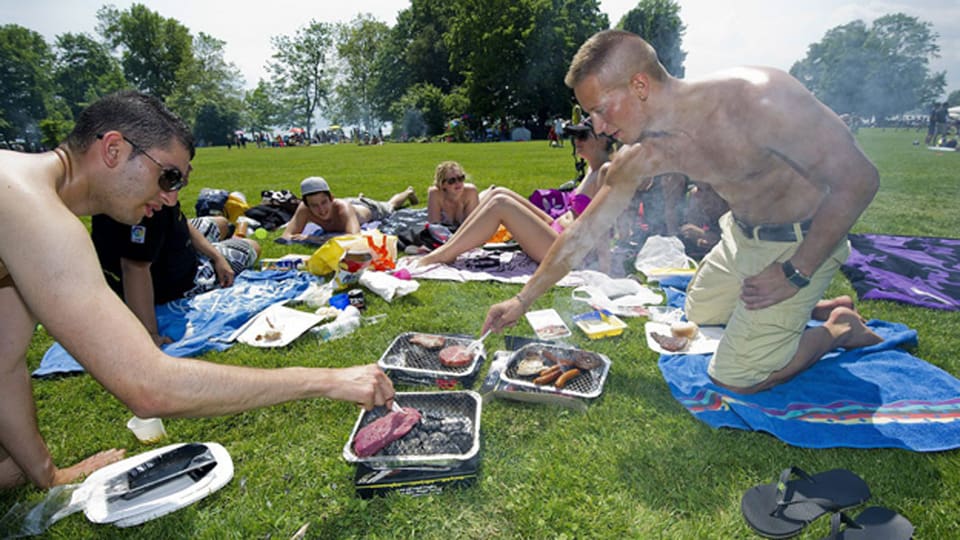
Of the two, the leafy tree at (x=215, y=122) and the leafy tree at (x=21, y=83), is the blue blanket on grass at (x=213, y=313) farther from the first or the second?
the leafy tree at (x=21, y=83)

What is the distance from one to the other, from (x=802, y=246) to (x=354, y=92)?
84043 mm

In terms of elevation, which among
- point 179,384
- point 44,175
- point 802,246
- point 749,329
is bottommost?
point 749,329

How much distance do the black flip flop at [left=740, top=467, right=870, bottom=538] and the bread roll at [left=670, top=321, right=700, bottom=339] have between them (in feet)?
5.56

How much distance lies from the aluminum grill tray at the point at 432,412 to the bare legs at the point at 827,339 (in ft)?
6.67

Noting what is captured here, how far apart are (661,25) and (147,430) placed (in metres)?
47.5

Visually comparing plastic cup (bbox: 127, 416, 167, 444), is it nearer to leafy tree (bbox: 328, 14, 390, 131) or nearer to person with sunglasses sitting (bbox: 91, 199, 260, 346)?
person with sunglasses sitting (bbox: 91, 199, 260, 346)

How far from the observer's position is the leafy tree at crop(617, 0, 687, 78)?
117ft

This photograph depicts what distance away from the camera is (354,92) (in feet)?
255

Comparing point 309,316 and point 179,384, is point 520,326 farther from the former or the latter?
point 179,384

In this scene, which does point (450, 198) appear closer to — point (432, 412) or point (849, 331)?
point (432, 412)

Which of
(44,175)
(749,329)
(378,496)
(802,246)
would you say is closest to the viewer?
(44,175)

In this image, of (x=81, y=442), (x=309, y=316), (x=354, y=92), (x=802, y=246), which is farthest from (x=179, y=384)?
(x=354, y=92)

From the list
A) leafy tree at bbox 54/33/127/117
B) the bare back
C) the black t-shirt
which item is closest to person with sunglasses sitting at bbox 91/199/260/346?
the black t-shirt

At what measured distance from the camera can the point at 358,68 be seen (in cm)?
7675
